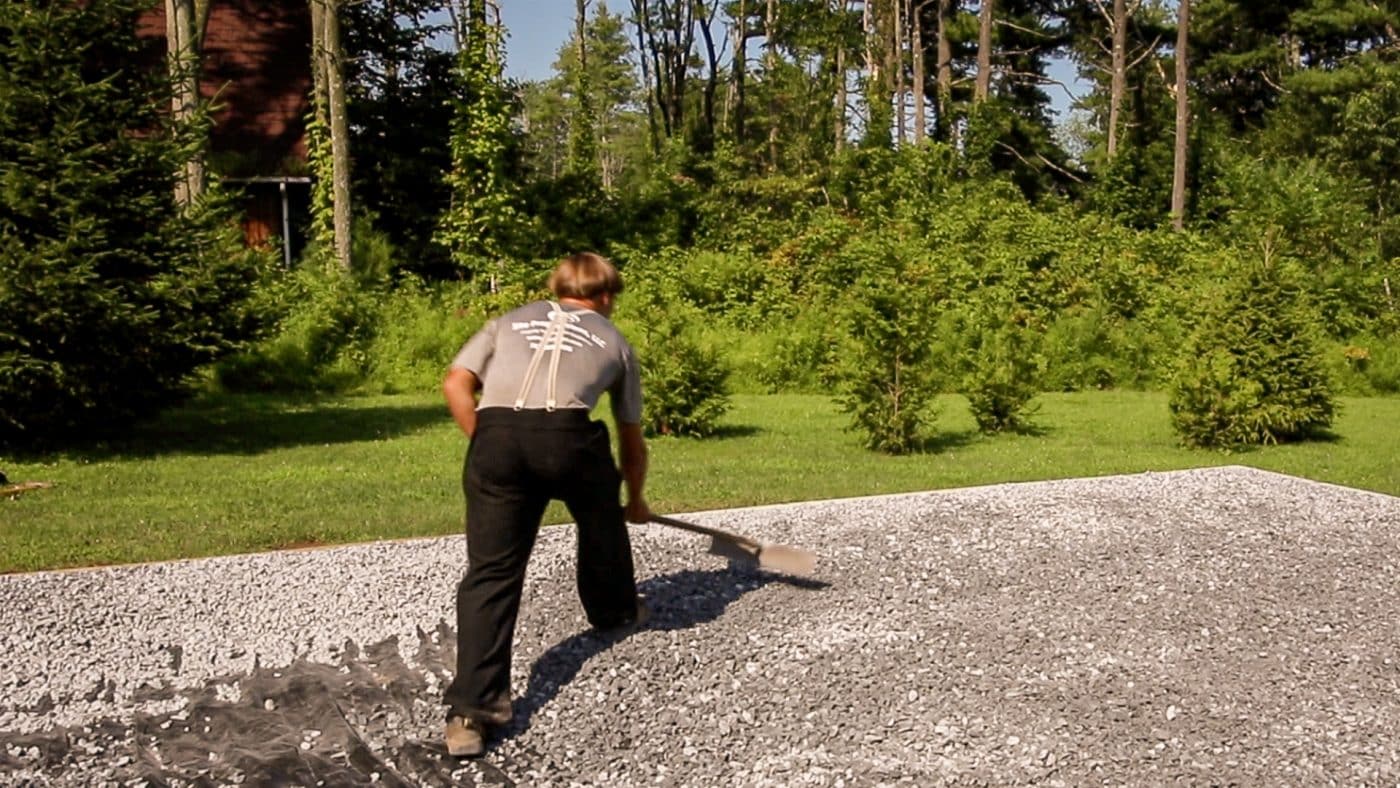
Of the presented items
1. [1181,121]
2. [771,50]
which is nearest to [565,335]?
[1181,121]

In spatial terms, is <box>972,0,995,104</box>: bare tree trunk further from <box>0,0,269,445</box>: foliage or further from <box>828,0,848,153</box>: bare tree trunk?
<box>0,0,269,445</box>: foliage

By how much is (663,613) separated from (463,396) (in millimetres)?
1683

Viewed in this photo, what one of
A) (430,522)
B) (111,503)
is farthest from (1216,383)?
(111,503)

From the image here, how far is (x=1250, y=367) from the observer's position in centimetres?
1235

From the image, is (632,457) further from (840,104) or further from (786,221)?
(840,104)

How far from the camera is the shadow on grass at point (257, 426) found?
1200cm

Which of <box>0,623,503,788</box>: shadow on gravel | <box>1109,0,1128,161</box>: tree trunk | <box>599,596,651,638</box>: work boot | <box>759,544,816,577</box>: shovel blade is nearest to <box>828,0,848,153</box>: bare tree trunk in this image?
<box>1109,0,1128,161</box>: tree trunk

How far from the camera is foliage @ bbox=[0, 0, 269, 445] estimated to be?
10.5 meters

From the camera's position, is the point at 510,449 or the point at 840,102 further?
the point at 840,102

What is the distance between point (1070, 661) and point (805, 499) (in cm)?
383

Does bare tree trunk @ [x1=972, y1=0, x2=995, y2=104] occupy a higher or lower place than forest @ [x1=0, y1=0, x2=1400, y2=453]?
higher

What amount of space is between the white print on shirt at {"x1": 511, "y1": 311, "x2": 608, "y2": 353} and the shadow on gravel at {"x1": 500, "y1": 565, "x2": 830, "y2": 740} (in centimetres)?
139

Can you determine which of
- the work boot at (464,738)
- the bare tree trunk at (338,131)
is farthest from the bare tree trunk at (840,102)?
the work boot at (464,738)

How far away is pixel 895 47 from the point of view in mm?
38781
